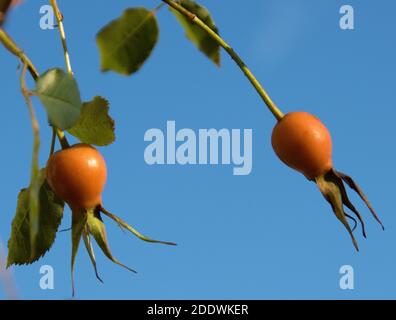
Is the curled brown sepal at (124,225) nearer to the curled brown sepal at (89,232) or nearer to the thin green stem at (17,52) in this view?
the curled brown sepal at (89,232)

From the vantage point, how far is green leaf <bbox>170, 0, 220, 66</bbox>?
119 cm

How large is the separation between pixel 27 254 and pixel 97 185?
18cm

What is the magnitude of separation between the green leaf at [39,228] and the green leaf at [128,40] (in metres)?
0.25

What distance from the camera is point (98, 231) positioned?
45.5 inches

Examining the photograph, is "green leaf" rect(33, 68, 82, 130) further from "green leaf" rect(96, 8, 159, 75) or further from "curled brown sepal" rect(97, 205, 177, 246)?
"curled brown sepal" rect(97, 205, 177, 246)

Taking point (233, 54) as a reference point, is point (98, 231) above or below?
below

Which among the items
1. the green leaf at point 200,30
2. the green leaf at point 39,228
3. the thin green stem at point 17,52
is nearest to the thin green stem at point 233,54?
the green leaf at point 200,30

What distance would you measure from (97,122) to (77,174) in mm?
93

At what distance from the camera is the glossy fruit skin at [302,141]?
45.3 inches

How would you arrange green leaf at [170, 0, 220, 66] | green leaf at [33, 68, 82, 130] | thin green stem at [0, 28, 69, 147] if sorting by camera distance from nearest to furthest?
green leaf at [33, 68, 82, 130], thin green stem at [0, 28, 69, 147], green leaf at [170, 0, 220, 66]

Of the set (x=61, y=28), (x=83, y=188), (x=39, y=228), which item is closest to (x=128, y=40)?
(x=61, y=28)

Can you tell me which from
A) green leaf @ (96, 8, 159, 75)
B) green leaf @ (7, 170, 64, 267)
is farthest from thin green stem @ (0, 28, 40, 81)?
green leaf @ (7, 170, 64, 267)

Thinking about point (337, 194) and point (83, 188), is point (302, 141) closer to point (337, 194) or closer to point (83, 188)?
point (337, 194)

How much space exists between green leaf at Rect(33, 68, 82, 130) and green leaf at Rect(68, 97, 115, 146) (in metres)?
0.19
